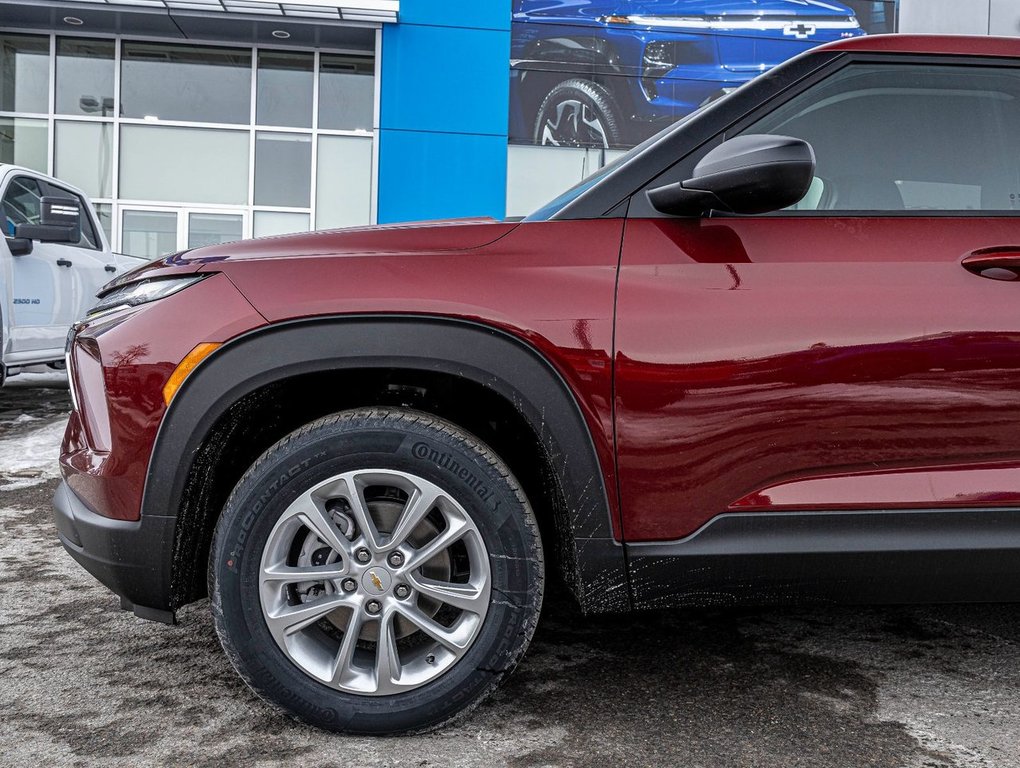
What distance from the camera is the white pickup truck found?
19.4ft

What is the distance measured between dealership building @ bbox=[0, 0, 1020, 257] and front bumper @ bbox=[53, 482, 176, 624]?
11017 mm

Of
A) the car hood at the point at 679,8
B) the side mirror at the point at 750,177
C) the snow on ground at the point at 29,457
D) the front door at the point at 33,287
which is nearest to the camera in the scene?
the side mirror at the point at 750,177

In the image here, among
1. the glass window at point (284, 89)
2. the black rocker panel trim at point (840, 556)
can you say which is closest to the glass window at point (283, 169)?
the glass window at point (284, 89)

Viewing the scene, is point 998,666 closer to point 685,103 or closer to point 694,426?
point 694,426

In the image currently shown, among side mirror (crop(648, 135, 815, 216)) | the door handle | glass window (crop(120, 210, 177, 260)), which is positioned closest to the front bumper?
side mirror (crop(648, 135, 815, 216))

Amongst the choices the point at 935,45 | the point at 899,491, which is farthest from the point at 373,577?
the point at 935,45

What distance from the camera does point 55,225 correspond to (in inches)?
233

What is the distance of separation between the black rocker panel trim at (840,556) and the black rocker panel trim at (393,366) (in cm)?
17

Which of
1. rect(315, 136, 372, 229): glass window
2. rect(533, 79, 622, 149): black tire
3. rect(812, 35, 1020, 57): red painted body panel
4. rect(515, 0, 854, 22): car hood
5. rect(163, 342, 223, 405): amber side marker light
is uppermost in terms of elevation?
rect(515, 0, 854, 22): car hood

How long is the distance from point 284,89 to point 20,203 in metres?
7.21

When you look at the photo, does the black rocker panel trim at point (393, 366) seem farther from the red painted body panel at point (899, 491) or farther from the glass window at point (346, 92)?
the glass window at point (346, 92)

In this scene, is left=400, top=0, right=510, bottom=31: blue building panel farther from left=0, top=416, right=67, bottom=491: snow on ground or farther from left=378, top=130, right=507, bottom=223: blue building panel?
left=0, top=416, right=67, bottom=491: snow on ground

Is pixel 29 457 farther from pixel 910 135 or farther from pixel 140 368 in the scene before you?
pixel 910 135

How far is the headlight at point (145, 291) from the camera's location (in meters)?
1.97
